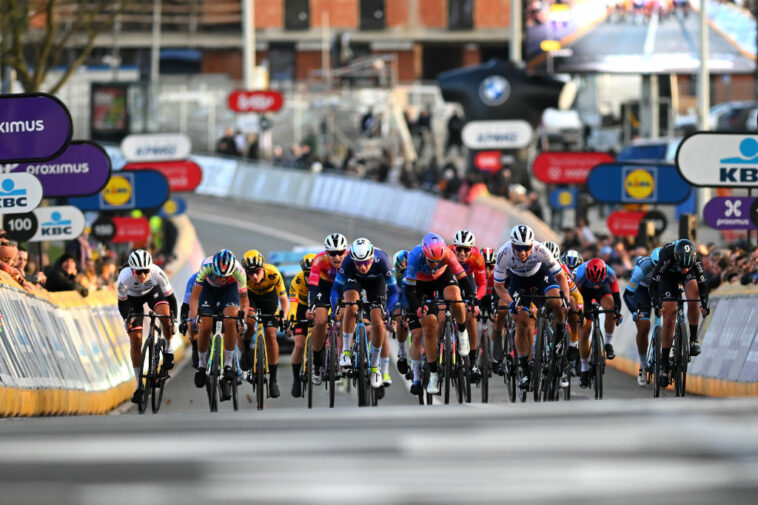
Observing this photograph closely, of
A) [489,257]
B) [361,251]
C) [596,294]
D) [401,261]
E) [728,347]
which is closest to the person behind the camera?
[361,251]

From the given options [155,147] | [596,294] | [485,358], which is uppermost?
[155,147]

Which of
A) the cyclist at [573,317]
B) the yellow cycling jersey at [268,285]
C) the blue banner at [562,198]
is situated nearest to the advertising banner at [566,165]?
the blue banner at [562,198]

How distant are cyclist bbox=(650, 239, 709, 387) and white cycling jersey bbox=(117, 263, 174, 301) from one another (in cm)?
463

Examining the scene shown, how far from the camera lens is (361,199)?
51.2 m

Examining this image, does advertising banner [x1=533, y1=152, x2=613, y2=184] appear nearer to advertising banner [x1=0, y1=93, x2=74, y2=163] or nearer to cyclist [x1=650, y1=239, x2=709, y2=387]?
cyclist [x1=650, y1=239, x2=709, y2=387]

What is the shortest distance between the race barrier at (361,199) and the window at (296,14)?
27383mm

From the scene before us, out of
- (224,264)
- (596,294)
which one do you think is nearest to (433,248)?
(224,264)

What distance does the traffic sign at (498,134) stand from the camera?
39.8 metres

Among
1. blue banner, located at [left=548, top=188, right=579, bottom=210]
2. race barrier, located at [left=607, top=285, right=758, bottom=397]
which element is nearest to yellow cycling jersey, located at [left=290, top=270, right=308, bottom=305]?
race barrier, located at [left=607, top=285, right=758, bottom=397]

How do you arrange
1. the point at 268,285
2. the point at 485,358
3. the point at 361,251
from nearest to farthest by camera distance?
Result: the point at 361,251
the point at 268,285
the point at 485,358

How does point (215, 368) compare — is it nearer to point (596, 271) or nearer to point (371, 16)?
point (596, 271)

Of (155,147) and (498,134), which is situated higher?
(498,134)

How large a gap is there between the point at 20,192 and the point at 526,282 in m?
4.95

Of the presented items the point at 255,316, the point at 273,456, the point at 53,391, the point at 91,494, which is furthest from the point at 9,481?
the point at 255,316
